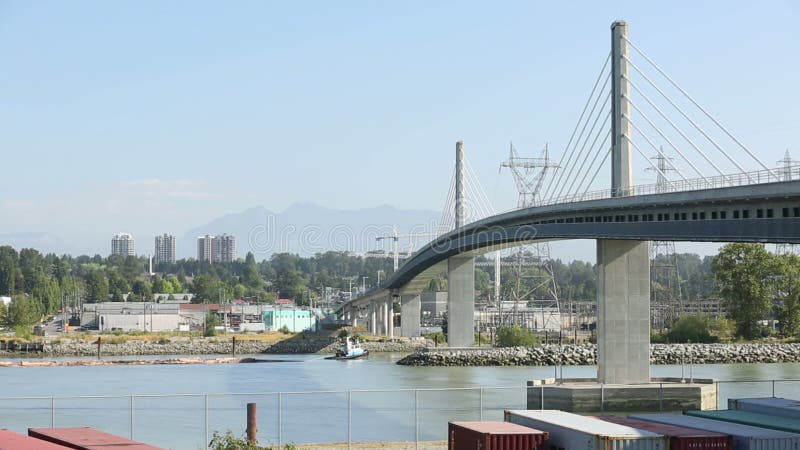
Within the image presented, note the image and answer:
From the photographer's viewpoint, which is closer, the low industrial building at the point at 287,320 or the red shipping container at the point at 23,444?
the red shipping container at the point at 23,444

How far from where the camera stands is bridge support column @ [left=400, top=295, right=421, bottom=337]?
12231 centimetres

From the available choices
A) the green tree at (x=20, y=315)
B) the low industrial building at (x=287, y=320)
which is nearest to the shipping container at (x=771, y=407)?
the green tree at (x=20, y=315)

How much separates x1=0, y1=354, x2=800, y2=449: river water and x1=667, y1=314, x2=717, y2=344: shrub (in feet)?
59.9

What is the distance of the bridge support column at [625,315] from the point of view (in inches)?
1988

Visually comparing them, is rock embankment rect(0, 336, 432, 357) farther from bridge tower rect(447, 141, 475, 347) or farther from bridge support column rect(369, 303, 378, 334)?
bridge tower rect(447, 141, 475, 347)

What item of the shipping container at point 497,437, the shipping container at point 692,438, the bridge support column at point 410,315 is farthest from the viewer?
the bridge support column at point 410,315

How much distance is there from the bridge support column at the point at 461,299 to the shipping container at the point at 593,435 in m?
60.5

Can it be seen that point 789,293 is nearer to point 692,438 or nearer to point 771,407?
point 771,407

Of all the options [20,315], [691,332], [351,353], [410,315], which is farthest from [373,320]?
[691,332]

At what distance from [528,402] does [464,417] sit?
5.80 metres

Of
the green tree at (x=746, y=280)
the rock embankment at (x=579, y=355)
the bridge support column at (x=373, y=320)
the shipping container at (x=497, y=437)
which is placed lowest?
the rock embankment at (x=579, y=355)

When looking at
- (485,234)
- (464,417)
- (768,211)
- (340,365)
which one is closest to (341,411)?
(464,417)

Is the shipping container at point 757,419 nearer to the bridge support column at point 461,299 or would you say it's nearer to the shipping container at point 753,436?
the shipping container at point 753,436

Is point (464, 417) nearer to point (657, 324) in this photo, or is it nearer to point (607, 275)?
point (607, 275)
